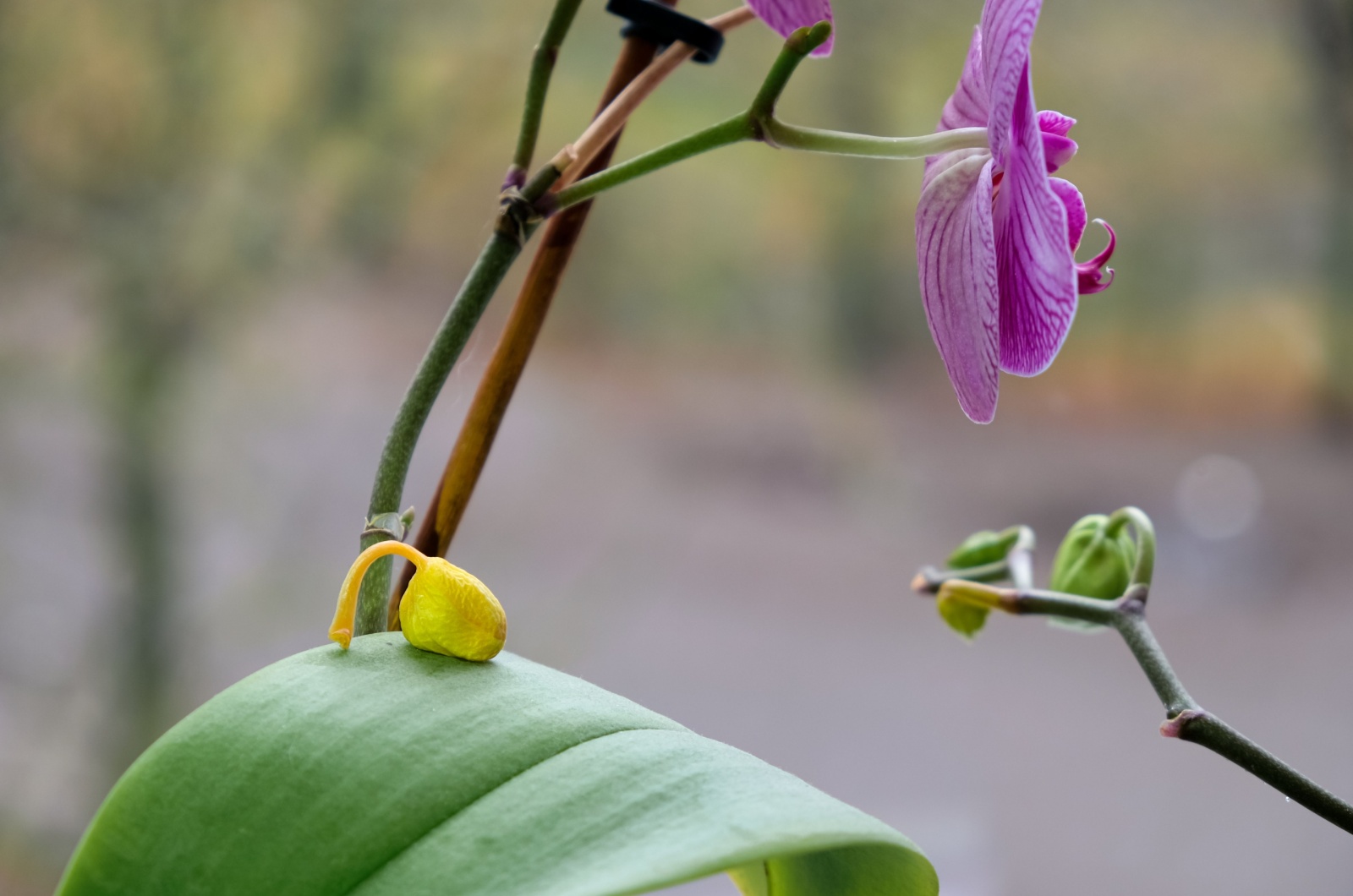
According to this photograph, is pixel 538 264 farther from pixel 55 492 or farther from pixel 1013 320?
pixel 55 492

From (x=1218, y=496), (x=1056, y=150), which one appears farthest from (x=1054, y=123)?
(x=1218, y=496)

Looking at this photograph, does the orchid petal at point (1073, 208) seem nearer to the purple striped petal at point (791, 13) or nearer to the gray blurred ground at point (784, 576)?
the purple striped petal at point (791, 13)

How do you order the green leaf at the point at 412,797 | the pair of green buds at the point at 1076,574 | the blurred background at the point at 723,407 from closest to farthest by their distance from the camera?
the green leaf at the point at 412,797 < the pair of green buds at the point at 1076,574 < the blurred background at the point at 723,407

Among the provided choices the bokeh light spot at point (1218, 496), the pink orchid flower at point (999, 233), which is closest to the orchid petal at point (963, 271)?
the pink orchid flower at point (999, 233)

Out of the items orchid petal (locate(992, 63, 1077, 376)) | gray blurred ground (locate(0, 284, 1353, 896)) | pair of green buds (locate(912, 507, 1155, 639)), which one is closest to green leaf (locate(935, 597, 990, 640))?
pair of green buds (locate(912, 507, 1155, 639))

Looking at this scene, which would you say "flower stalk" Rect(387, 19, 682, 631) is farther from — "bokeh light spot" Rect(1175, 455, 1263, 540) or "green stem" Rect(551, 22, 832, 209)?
"bokeh light spot" Rect(1175, 455, 1263, 540)

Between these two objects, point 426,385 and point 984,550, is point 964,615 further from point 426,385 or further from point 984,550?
point 426,385

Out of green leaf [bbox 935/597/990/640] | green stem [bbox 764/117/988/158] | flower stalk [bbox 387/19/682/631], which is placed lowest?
green leaf [bbox 935/597/990/640]
